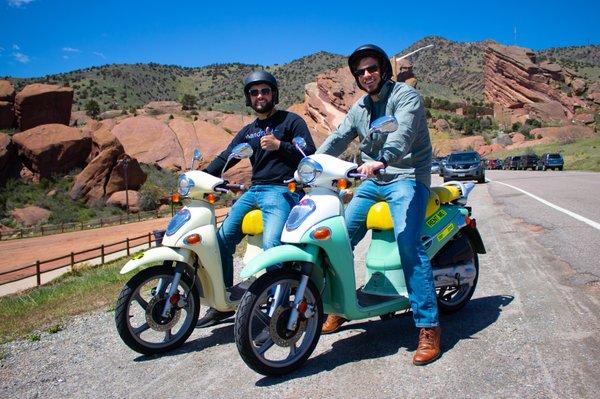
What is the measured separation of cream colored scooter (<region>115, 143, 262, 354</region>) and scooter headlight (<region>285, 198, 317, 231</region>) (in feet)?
2.97

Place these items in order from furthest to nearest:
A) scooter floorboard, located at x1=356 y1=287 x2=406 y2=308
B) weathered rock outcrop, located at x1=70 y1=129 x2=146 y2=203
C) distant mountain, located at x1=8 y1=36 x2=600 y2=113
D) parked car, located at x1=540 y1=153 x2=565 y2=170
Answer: distant mountain, located at x1=8 y1=36 x2=600 y2=113 → weathered rock outcrop, located at x1=70 y1=129 x2=146 y2=203 → parked car, located at x1=540 y1=153 x2=565 y2=170 → scooter floorboard, located at x1=356 y1=287 x2=406 y2=308

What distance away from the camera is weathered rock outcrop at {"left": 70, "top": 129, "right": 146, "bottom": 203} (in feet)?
144

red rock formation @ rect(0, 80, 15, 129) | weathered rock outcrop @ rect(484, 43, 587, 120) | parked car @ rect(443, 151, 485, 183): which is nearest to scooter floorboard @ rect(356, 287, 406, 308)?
parked car @ rect(443, 151, 485, 183)

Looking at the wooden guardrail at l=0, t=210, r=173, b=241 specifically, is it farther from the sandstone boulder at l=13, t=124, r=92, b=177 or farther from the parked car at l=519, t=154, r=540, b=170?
the parked car at l=519, t=154, r=540, b=170

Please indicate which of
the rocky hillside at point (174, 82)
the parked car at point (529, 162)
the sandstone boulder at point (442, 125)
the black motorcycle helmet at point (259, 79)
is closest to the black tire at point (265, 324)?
the black motorcycle helmet at point (259, 79)

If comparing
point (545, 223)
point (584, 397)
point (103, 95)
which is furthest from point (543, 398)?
point (103, 95)

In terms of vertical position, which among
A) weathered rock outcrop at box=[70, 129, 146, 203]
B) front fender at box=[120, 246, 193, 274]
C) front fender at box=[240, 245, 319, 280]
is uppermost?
front fender at box=[240, 245, 319, 280]

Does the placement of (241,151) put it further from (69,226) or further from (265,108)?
(69,226)

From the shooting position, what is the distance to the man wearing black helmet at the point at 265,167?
4.77 meters

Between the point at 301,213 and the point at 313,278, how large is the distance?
0.52 meters

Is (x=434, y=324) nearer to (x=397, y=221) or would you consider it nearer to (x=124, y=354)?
(x=397, y=221)

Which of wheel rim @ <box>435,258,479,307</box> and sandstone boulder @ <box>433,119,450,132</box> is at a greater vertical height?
sandstone boulder @ <box>433,119,450,132</box>

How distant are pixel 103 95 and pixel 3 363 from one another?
9441cm

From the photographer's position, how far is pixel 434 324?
3943 mm
